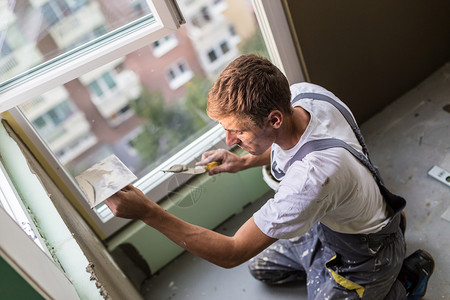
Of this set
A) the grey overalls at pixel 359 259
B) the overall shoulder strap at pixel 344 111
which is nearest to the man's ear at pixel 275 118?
the grey overalls at pixel 359 259

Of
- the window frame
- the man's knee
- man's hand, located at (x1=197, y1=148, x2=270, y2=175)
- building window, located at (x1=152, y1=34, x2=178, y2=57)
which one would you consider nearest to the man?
man's hand, located at (x1=197, y1=148, x2=270, y2=175)

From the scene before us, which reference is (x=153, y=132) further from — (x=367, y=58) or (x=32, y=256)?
(x=367, y=58)

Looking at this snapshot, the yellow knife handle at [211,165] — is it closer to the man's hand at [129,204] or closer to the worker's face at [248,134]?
the worker's face at [248,134]

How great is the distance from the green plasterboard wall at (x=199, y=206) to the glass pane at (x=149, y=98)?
170 mm

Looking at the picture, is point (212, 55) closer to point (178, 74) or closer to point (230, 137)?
point (178, 74)

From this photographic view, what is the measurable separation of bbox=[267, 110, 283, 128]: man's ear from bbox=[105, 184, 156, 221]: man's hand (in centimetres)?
42

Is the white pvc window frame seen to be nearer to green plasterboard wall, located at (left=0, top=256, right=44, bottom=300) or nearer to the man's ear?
the man's ear

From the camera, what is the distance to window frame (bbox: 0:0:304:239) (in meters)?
1.34

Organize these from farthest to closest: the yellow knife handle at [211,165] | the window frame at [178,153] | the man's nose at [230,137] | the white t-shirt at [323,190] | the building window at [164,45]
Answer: the building window at [164,45]
the yellow knife handle at [211,165]
the window frame at [178,153]
the man's nose at [230,137]
the white t-shirt at [323,190]

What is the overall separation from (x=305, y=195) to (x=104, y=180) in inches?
22.8

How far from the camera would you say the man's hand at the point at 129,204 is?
1.11m

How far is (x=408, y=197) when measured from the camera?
1.86 metres

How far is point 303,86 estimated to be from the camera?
1405mm

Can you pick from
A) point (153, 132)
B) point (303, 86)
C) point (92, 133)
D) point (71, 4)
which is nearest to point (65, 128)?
point (92, 133)
